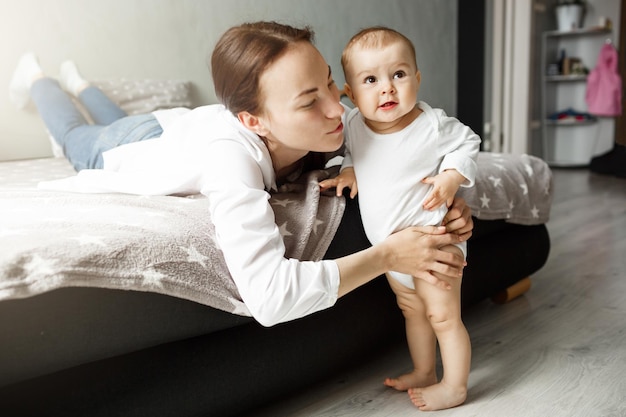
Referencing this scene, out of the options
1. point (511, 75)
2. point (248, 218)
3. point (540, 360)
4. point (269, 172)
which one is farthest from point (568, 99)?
point (248, 218)

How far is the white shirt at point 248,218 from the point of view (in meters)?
0.75

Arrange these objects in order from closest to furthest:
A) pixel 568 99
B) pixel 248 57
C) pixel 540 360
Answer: pixel 248 57 → pixel 540 360 → pixel 568 99

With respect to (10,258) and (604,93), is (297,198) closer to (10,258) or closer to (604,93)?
(10,258)

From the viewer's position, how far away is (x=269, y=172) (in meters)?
0.92

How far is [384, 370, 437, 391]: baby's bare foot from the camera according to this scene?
1021 mm

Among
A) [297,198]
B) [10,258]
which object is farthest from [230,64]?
[10,258]

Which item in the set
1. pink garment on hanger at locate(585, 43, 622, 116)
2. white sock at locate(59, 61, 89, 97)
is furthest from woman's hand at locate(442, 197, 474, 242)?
pink garment on hanger at locate(585, 43, 622, 116)

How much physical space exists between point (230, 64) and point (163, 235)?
0.29m

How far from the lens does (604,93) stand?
4105 mm

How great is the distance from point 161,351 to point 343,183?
1.37 ft

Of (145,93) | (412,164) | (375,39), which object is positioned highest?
(375,39)

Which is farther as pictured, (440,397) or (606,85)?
(606,85)

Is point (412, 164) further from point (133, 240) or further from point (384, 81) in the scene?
point (133, 240)

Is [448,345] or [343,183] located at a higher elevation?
[343,183]
